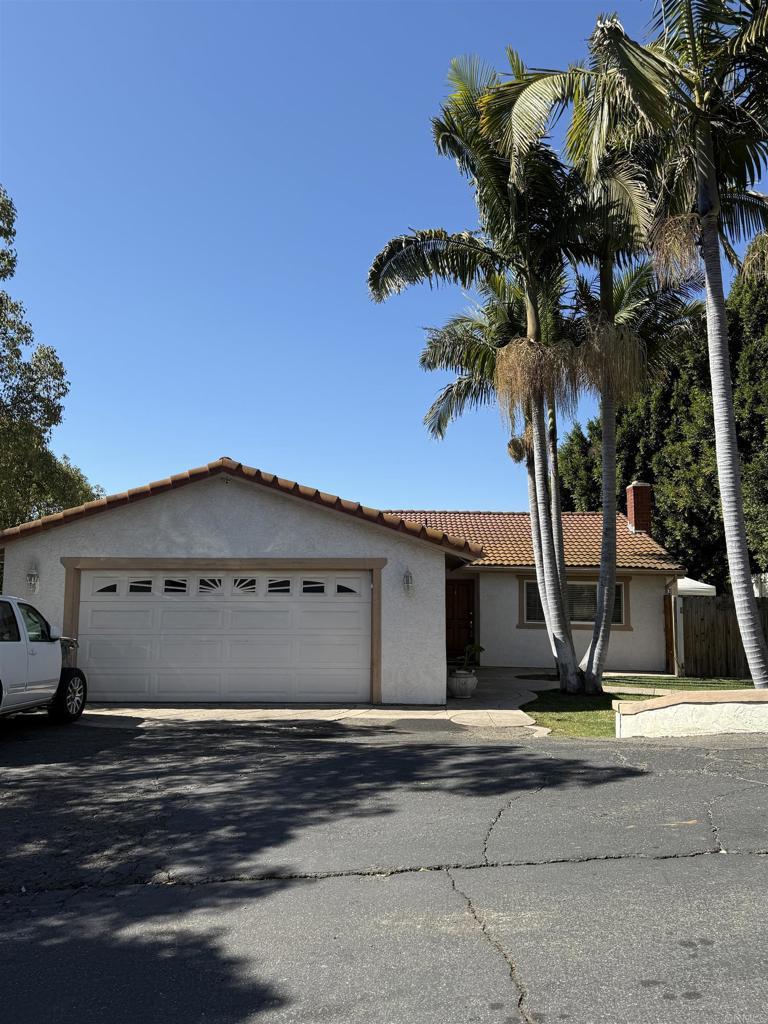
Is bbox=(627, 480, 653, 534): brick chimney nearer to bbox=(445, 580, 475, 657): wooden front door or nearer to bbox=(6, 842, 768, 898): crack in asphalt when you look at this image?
bbox=(445, 580, 475, 657): wooden front door

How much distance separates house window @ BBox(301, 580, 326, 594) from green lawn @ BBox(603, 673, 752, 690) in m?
7.04

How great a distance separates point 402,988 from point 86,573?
11.4 m

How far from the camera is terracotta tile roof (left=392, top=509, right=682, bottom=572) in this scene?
67.6 feet

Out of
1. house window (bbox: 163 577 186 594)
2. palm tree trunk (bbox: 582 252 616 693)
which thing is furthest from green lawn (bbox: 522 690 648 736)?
house window (bbox: 163 577 186 594)

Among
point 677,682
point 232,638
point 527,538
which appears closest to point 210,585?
point 232,638

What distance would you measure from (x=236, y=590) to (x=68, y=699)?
334 centimetres

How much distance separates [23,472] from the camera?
19.3 metres

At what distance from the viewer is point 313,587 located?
13625mm

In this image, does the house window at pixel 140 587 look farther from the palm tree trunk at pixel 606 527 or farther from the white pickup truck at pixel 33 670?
the palm tree trunk at pixel 606 527

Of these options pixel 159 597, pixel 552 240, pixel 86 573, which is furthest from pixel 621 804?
pixel 552 240

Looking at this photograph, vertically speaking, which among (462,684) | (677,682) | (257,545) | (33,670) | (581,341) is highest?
(581,341)

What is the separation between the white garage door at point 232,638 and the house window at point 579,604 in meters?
8.28

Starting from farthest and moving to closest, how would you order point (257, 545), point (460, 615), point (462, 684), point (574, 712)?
point (460, 615), point (462, 684), point (257, 545), point (574, 712)

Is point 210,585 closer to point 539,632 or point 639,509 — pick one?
point 539,632
